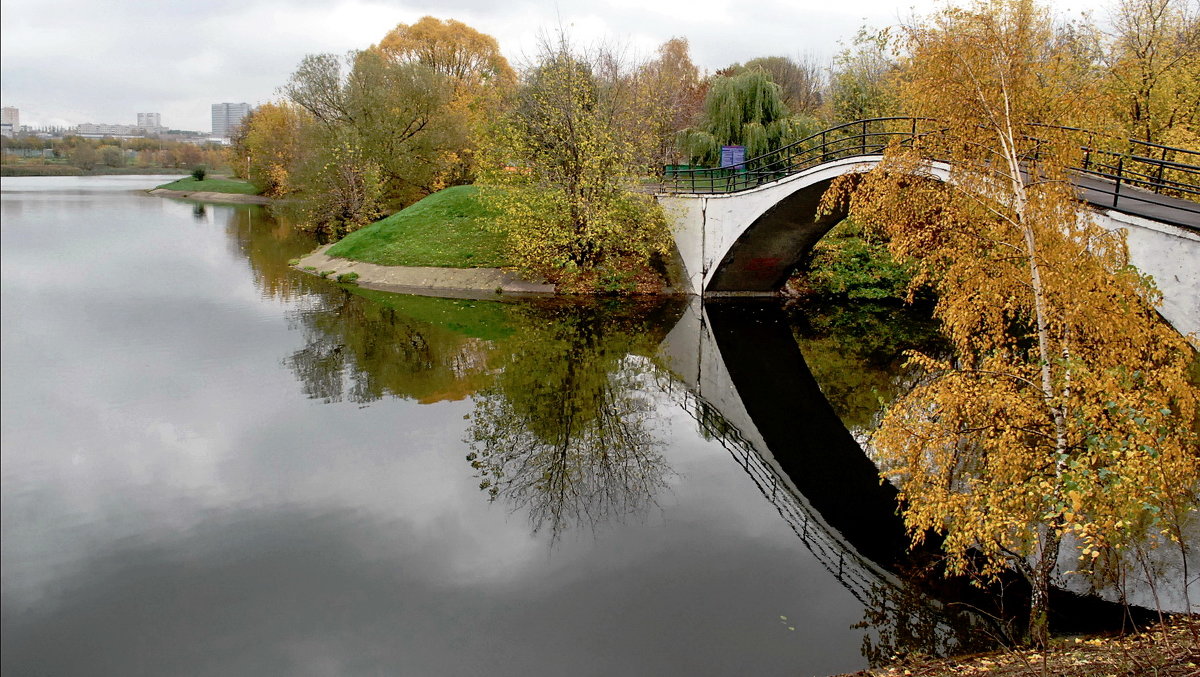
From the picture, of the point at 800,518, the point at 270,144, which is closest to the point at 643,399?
the point at 800,518

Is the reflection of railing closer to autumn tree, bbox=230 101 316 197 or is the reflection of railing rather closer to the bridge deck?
the bridge deck

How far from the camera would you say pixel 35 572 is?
1085 cm

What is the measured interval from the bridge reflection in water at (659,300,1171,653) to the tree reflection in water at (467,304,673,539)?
1418 millimetres

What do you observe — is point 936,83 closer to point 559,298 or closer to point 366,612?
point 366,612

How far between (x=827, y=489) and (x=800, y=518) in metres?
1.54

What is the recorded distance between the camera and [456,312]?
30.8 meters

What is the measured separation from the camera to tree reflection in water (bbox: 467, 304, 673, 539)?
45.4 ft

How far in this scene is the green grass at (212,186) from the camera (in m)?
90.9

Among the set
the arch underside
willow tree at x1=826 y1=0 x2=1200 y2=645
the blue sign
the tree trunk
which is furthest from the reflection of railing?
the blue sign

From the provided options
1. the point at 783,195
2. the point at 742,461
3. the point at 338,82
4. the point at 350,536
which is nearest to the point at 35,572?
the point at 350,536

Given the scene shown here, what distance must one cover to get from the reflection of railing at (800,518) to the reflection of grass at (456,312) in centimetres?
1022

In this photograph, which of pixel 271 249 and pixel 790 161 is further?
pixel 271 249

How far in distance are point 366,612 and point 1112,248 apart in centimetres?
972

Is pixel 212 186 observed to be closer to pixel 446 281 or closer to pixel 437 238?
pixel 437 238
